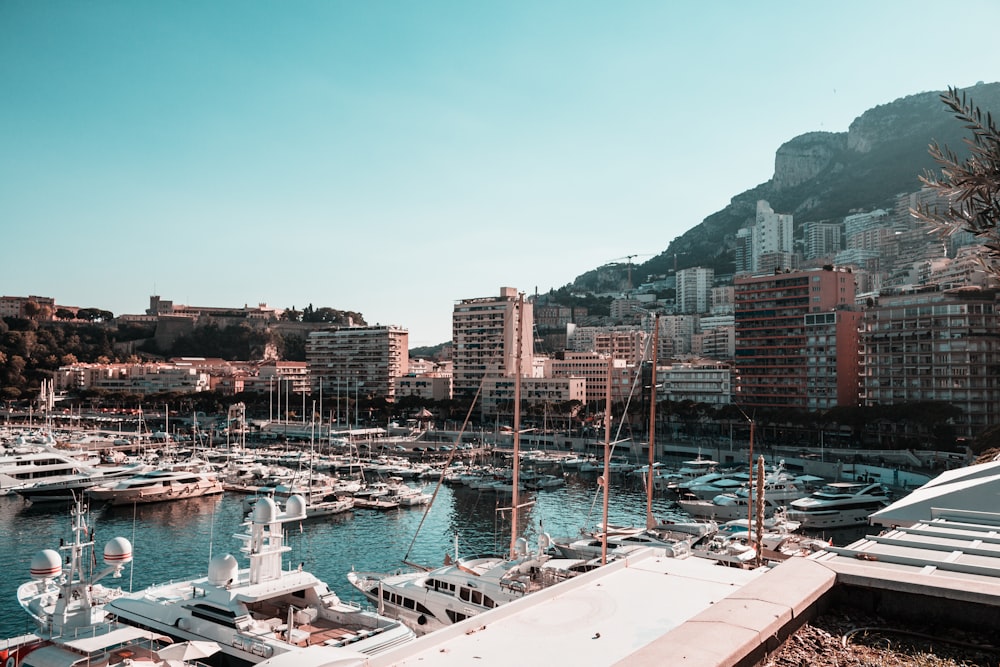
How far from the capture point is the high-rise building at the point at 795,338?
181ft

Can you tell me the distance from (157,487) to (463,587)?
1117 inches

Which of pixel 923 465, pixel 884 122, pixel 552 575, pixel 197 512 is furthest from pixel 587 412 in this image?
pixel 884 122

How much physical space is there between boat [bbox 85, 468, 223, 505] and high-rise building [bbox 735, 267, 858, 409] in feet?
132

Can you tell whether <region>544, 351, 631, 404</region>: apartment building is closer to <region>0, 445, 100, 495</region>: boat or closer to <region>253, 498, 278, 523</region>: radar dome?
<region>0, 445, 100, 495</region>: boat

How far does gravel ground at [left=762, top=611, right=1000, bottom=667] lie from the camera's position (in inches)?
130

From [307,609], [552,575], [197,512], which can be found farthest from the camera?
[197,512]

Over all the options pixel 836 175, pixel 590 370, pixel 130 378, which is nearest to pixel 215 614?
pixel 590 370

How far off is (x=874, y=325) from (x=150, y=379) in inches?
3481

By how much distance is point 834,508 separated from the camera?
1243 inches

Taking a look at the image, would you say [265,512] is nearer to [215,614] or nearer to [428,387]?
[215,614]

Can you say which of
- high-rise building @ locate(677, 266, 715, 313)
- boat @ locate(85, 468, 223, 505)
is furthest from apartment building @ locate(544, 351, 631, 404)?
high-rise building @ locate(677, 266, 715, 313)

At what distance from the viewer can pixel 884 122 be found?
500 feet

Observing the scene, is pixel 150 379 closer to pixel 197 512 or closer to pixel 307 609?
pixel 197 512

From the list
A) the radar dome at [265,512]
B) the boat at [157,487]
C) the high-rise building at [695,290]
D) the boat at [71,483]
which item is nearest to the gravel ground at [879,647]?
the radar dome at [265,512]
